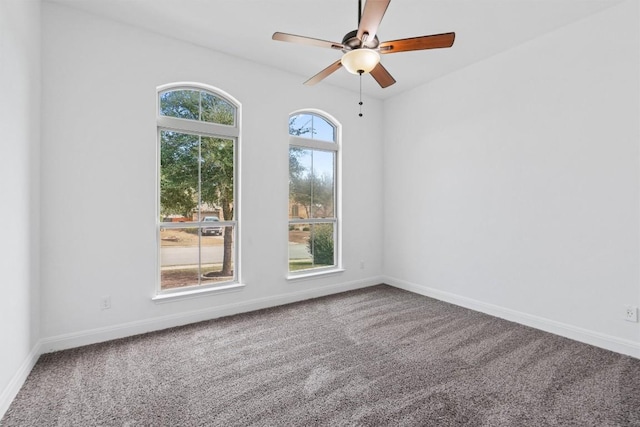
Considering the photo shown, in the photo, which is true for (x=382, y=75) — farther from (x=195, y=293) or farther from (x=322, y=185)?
(x=195, y=293)

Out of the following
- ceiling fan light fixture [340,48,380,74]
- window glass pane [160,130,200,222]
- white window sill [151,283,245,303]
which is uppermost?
ceiling fan light fixture [340,48,380,74]

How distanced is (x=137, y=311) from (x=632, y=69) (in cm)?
490

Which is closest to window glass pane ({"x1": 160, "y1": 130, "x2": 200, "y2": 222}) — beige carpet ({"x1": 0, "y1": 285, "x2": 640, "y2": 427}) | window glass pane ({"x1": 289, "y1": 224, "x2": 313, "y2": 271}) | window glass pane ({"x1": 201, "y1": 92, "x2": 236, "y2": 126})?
window glass pane ({"x1": 201, "y1": 92, "x2": 236, "y2": 126})

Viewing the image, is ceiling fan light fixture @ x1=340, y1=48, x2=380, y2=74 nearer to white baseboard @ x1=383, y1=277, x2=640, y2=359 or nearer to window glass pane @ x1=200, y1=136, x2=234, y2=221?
window glass pane @ x1=200, y1=136, x2=234, y2=221

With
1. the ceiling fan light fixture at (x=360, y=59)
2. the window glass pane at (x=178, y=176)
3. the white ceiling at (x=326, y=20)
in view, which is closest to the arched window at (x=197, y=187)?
the window glass pane at (x=178, y=176)

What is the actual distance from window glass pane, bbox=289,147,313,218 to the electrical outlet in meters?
3.34

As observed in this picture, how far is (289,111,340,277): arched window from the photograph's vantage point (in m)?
4.21

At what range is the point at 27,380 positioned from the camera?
86.8 inches

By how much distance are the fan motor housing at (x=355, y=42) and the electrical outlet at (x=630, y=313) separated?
9.83 feet

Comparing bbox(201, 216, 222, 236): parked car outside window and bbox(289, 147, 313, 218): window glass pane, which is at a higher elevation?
bbox(289, 147, 313, 218): window glass pane

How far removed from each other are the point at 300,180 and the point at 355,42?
7.74 feet

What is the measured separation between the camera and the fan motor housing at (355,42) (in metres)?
2.06

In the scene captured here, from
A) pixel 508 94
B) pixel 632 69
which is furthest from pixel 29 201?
pixel 632 69

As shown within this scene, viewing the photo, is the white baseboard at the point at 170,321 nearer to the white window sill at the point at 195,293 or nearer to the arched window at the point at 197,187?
the white window sill at the point at 195,293
